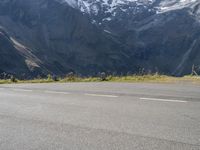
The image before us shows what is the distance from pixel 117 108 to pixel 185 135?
4.05 m

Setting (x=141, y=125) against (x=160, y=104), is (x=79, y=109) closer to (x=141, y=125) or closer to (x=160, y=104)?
(x=160, y=104)

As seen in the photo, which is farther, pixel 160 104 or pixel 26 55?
pixel 26 55

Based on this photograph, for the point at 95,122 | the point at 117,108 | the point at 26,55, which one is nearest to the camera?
the point at 95,122

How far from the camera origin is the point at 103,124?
29.2ft

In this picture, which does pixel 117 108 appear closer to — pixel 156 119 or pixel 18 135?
pixel 156 119

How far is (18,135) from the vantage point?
8.15m

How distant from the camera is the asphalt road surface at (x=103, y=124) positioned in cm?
711

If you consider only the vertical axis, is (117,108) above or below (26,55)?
below

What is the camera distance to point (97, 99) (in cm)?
1396

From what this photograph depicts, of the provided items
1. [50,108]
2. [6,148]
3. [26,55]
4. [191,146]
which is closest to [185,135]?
[191,146]

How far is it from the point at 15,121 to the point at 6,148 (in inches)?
110

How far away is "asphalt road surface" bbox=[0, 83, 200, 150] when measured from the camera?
711 cm

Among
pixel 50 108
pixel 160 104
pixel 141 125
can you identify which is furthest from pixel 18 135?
pixel 160 104

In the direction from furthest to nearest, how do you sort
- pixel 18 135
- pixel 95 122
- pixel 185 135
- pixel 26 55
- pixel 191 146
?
1. pixel 26 55
2. pixel 95 122
3. pixel 18 135
4. pixel 185 135
5. pixel 191 146
